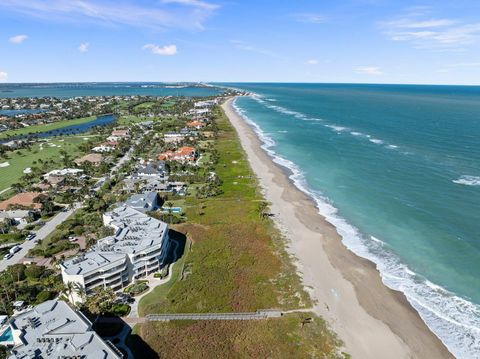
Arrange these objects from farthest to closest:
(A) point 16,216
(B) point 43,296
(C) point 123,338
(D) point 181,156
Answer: (D) point 181,156 < (A) point 16,216 < (B) point 43,296 < (C) point 123,338

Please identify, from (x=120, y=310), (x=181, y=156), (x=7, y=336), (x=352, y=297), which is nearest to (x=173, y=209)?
(x=120, y=310)

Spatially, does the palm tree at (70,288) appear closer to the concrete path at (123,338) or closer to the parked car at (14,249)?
the concrete path at (123,338)

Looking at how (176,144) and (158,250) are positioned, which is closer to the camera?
(158,250)

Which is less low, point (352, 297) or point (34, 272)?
point (34, 272)

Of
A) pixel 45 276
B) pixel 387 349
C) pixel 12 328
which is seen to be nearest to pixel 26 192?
pixel 45 276

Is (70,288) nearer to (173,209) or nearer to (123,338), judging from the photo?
(123,338)

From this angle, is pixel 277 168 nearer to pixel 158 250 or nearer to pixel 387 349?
pixel 158 250
